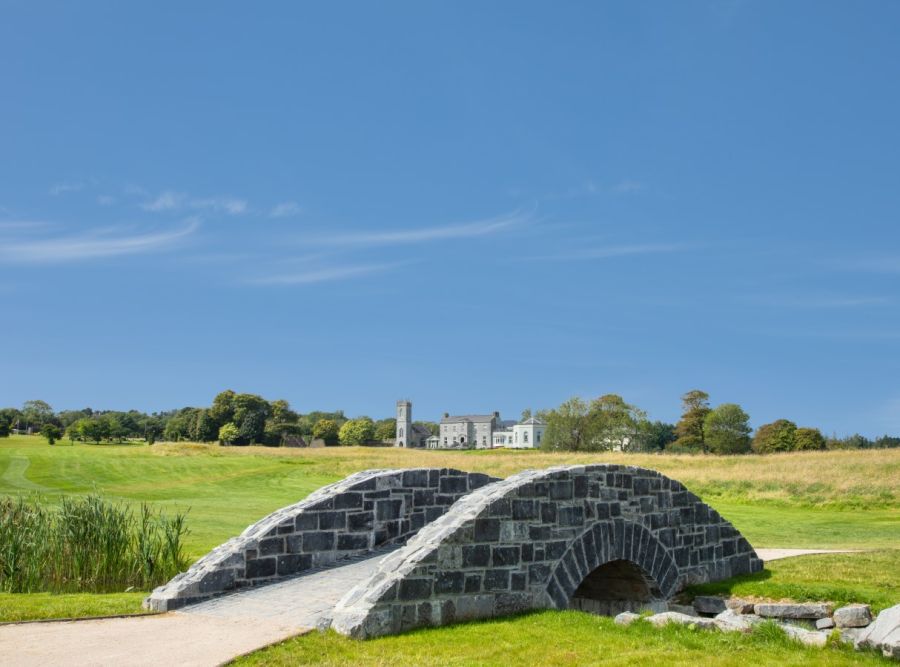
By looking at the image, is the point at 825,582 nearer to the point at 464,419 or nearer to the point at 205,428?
the point at 205,428

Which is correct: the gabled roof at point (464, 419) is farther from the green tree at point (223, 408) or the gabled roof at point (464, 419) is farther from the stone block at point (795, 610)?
the stone block at point (795, 610)

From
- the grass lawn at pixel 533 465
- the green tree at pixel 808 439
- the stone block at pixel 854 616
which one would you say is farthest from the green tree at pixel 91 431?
the stone block at pixel 854 616

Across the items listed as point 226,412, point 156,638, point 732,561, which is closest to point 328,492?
point 156,638

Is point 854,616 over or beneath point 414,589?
beneath

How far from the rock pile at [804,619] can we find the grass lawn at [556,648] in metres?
0.16

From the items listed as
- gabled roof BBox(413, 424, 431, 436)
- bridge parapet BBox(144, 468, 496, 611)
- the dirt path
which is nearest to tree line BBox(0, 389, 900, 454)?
gabled roof BBox(413, 424, 431, 436)

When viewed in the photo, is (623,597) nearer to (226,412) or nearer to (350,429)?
(226,412)

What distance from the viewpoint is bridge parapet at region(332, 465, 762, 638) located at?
8352 millimetres

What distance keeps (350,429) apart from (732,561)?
104 meters

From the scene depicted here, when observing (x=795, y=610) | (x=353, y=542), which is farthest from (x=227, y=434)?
(x=795, y=610)

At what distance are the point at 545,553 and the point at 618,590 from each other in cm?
282

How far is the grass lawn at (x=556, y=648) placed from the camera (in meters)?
7.29

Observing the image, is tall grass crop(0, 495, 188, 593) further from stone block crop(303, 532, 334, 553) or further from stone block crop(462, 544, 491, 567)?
stone block crop(462, 544, 491, 567)

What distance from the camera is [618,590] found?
11766 mm
